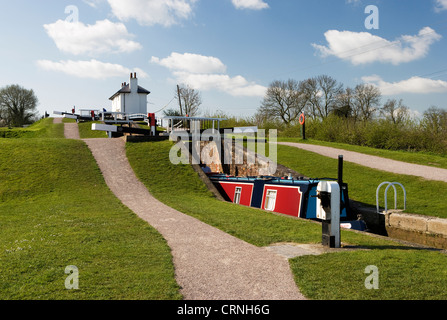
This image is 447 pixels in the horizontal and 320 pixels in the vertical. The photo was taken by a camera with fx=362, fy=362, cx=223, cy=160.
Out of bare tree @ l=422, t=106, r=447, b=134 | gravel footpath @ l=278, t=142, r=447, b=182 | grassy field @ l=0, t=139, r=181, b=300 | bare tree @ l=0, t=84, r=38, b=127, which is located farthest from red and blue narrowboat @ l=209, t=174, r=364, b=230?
bare tree @ l=0, t=84, r=38, b=127

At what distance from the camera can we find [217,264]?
527cm

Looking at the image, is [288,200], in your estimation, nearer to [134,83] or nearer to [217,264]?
[217,264]

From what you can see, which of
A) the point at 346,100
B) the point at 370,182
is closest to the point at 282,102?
the point at 346,100

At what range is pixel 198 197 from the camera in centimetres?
1278

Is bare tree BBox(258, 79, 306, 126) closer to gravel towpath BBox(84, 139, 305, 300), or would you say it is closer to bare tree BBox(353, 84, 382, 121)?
bare tree BBox(353, 84, 382, 121)

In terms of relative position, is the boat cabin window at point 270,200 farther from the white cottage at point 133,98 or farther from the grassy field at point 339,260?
the white cottage at point 133,98

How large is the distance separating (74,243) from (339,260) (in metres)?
4.41

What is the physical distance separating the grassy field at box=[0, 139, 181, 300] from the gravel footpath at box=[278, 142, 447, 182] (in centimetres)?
Answer: 1133

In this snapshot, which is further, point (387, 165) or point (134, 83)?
point (134, 83)

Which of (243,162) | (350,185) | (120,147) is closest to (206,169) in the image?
(243,162)

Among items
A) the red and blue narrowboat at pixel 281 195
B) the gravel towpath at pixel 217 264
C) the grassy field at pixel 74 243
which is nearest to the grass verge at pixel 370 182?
the red and blue narrowboat at pixel 281 195

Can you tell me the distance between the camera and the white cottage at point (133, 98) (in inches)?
1688

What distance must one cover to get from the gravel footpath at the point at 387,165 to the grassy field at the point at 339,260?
26.0 feet
